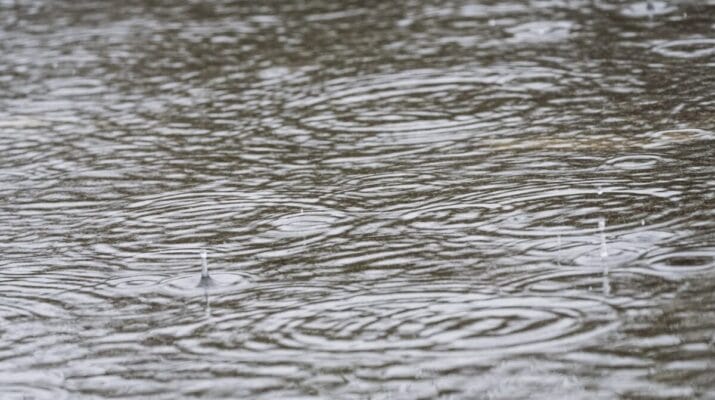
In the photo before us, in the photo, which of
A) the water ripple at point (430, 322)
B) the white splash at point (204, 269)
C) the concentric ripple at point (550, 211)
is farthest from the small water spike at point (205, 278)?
the concentric ripple at point (550, 211)

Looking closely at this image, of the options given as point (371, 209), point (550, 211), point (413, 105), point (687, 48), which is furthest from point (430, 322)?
point (687, 48)

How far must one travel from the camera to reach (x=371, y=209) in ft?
17.4

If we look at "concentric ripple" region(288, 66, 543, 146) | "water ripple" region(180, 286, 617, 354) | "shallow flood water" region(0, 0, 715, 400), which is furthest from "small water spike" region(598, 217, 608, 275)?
"concentric ripple" region(288, 66, 543, 146)

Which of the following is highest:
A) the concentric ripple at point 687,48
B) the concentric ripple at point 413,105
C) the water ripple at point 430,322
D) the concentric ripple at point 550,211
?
the water ripple at point 430,322

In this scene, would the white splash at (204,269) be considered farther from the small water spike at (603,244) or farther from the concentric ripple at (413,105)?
the concentric ripple at (413,105)

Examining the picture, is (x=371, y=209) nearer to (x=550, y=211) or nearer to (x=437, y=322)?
(x=550, y=211)

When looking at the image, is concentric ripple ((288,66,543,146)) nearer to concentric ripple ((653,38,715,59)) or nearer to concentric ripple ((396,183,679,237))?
concentric ripple ((653,38,715,59))

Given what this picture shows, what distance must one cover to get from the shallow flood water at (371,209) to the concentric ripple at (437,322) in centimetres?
1

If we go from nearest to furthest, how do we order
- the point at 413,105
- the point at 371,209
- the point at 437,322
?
the point at 437,322
the point at 371,209
the point at 413,105

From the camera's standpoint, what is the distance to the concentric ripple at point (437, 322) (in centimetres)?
380

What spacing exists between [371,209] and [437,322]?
1353mm

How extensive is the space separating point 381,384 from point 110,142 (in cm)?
362

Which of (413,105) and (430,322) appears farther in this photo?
(413,105)

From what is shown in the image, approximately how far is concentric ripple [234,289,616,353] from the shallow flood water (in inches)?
0.4
